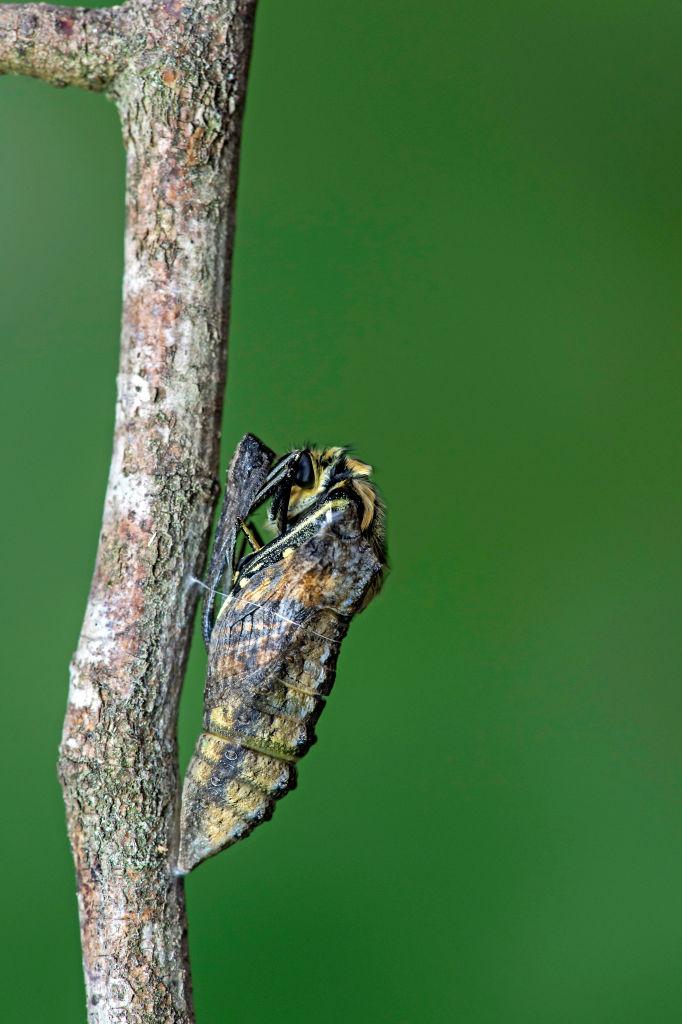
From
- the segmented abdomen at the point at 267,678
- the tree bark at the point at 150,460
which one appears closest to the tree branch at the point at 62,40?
the tree bark at the point at 150,460

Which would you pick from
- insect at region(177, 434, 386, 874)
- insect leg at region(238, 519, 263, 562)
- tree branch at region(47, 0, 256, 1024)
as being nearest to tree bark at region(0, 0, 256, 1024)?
tree branch at region(47, 0, 256, 1024)

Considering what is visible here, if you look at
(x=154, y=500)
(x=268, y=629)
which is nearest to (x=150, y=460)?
(x=154, y=500)

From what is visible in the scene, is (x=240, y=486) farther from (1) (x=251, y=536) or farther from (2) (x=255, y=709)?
(2) (x=255, y=709)

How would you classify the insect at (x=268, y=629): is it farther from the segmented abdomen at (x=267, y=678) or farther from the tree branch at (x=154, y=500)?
the tree branch at (x=154, y=500)

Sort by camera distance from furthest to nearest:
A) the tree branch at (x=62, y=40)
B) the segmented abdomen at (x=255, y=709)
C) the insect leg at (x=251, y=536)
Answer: the insect leg at (x=251, y=536)
the segmented abdomen at (x=255, y=709)
the tree branch at (x=62, y=40)

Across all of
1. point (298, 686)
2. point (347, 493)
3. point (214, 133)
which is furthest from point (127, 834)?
point (214, 133)

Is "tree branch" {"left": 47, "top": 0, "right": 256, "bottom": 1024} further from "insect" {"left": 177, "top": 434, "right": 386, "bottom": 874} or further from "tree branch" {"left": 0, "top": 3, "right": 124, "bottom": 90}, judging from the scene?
"insect" {"left": 177, "top": 434, "right": 386, "bottom": 874}

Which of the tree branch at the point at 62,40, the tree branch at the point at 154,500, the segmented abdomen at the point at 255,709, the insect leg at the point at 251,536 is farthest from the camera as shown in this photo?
the insect leg at the point at 251,536

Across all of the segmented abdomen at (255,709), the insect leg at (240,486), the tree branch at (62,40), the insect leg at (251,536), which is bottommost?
the segmented abdomen at (255,709)
